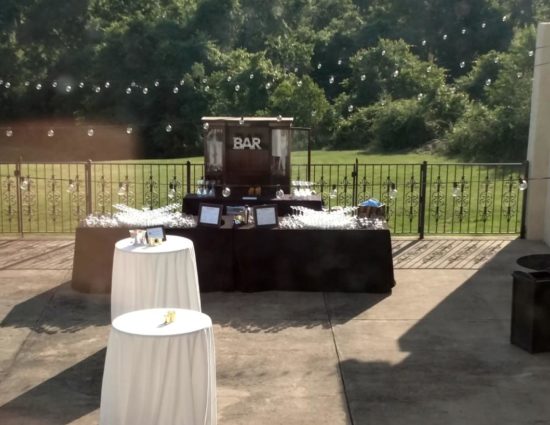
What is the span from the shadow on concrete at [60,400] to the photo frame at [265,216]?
2.89 metres

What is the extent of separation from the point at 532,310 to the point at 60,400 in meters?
4.29

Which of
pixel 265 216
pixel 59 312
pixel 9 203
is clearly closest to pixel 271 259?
pixel 265 216

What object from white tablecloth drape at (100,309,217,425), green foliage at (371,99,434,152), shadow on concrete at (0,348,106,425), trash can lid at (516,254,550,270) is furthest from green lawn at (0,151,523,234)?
green foliage at (371,99,434,152)

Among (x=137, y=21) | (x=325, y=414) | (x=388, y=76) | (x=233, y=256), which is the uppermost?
(x=137, y=21)

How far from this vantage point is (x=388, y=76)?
35.2m

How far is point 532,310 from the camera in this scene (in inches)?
283

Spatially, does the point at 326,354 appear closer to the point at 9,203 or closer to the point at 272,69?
the point at 9,203

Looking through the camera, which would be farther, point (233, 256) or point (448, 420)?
point (233, 256)

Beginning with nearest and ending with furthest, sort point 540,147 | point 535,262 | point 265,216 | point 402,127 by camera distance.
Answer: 1. point 535,262
2. point 265,216
3. point 540,147
4. point 402,127

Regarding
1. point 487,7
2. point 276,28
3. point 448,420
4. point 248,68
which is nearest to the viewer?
point 448,420

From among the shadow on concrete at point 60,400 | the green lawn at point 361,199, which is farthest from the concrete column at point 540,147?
the shadow on concrete at point 60,400

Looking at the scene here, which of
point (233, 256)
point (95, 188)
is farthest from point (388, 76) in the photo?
point (233, 256)

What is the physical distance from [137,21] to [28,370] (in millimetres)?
31528

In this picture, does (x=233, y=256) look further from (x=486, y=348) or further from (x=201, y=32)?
(x=201, y=32)
